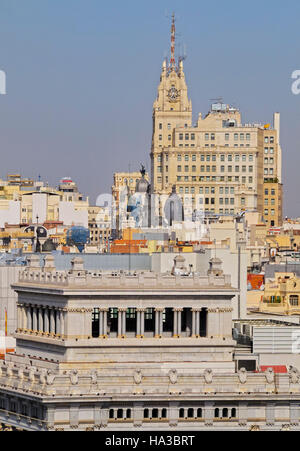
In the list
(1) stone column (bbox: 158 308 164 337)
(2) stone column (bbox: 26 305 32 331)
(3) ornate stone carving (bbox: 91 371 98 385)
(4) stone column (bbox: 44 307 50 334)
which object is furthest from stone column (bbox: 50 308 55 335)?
(3) ornate stone carving (bbox: 91 371 98 385)

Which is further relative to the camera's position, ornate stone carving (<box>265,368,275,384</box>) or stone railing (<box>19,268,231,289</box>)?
stone railing (<box>19,268,231,289</box>)

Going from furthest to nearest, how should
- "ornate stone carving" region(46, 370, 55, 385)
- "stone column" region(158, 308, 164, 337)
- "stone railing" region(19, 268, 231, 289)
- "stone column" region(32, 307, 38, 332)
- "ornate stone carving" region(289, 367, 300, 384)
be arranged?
"stone column" region(32, 307, 38, 332), "stone column" region(158, 308, 164, 337), "stone railing" region(19, 268, 231, 289), "ornate stone carving" region(289, 367, 300, 384), "ornate stone carving" region(46, 370, 55, 385)

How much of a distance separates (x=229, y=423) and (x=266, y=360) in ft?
32.2

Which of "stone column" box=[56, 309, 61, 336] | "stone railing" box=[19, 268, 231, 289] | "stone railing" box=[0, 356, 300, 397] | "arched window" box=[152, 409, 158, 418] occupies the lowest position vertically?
"arched window" box=[152, 409, 158, 418]

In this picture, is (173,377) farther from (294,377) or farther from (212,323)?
(212,323)

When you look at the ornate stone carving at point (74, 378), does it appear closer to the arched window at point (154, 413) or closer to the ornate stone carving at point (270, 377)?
the arched window at point (154, 413)

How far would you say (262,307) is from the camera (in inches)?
5743

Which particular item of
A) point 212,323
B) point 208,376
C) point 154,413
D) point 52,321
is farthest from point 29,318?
point 208,376

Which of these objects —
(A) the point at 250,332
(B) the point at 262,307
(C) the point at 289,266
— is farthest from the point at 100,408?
(C) the point at 289,266

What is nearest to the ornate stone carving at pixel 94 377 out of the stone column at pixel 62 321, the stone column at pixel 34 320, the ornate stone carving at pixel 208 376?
the ornate stone carving at pixel 208 376

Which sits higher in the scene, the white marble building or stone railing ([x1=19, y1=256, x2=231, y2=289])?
stone railing ([x1=19, y1=256, x2=231, y2=289])

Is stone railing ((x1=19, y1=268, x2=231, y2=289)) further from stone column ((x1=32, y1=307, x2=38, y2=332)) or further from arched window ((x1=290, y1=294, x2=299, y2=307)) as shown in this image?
arched window ((x1=290, y1=294, x2=299, y2=307))

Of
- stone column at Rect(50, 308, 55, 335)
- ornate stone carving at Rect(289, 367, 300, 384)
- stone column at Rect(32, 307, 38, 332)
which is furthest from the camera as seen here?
stone column at Rect(32, 307, 38, 332)
